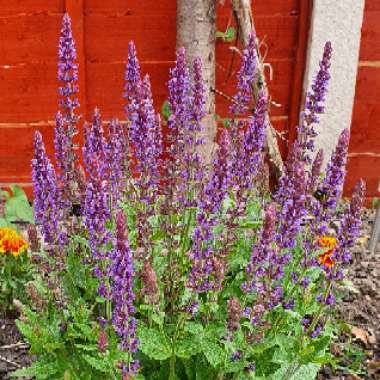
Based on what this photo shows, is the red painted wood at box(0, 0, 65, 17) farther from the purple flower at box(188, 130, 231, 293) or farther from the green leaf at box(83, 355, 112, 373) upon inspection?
the green leaf at box(83, 355, 112, 373)

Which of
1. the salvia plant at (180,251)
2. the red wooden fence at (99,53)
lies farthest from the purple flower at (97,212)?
the red wooden fence at (99,53)

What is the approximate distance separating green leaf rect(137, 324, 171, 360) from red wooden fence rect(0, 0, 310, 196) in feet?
8.64

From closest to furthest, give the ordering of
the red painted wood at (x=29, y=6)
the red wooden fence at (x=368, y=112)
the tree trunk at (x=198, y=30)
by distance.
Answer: the tree trunk at (x=198, y=30) < the red painted wood at (x=29, y=6) < the red wooden fence at (x=368, y=112)

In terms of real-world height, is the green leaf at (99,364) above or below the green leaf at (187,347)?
below

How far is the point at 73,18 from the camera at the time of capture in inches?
177

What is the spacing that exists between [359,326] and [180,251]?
1.42 meters

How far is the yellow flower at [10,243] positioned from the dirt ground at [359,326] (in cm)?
40

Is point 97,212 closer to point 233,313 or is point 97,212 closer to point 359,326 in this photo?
point 233,313

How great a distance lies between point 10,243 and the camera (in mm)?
3387

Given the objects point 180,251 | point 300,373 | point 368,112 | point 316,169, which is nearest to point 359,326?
point 300,373

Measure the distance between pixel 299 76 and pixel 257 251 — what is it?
9.61 ft

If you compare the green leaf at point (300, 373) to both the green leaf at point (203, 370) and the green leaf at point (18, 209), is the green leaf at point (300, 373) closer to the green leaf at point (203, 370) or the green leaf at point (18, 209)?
the green leaf at point (203, 370)

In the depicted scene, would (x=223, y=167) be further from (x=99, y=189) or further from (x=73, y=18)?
(x=73, y=18)

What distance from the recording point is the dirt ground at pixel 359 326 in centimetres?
335
